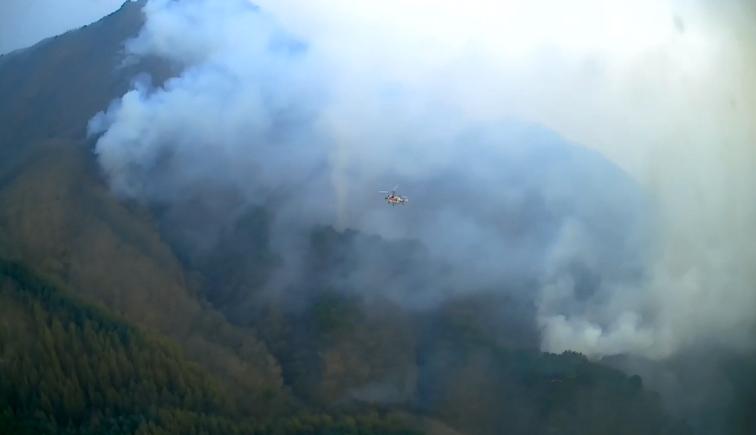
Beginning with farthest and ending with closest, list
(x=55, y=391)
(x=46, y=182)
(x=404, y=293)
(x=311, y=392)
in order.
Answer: (x=46, y=182)
(x=404, y=293)
(x=311, y=392)
(x=55, y=391)

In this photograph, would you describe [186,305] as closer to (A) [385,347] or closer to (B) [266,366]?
(B) [266,366]

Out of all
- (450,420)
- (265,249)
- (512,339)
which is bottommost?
(450,420)

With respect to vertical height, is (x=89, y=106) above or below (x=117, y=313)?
above

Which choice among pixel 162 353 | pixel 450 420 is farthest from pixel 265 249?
pixel 450 420

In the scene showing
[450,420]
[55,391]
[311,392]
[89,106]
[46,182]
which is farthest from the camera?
[89,106]

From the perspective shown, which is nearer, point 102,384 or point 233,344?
point 102,384

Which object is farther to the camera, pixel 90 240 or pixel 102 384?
pixel 90 240

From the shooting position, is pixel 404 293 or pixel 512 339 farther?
pixel 404 293
